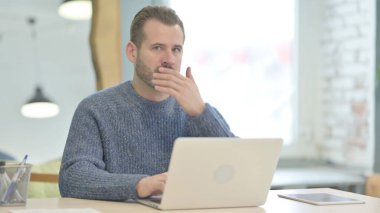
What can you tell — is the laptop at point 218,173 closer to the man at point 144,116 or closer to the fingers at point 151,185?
the fingers at point 151,185

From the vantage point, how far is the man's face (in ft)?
7.31

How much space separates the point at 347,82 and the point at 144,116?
2.25m

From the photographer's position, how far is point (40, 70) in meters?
3.26

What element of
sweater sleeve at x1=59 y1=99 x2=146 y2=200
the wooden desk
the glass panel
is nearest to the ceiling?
the glass panel

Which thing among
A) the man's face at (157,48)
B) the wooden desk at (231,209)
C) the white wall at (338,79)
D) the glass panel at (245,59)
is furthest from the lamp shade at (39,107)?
the white wall at (338,79)

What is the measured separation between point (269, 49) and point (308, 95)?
0.43 meters

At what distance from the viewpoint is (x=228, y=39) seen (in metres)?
4.09

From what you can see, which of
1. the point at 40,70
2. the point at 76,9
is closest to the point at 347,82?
the point at 76,9

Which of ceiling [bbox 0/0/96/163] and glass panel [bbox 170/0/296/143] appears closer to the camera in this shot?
ceiling [bbox 0/0/96/163]

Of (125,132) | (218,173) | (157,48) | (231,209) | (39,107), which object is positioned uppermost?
(157,48)

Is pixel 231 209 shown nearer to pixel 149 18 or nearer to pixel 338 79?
pixel 149 18

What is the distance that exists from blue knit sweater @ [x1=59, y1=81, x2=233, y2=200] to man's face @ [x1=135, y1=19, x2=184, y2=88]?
11 centimetres

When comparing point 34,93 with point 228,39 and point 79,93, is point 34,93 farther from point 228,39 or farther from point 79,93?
point 228,39

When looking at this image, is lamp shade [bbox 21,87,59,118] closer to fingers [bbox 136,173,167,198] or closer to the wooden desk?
the wooden desk
